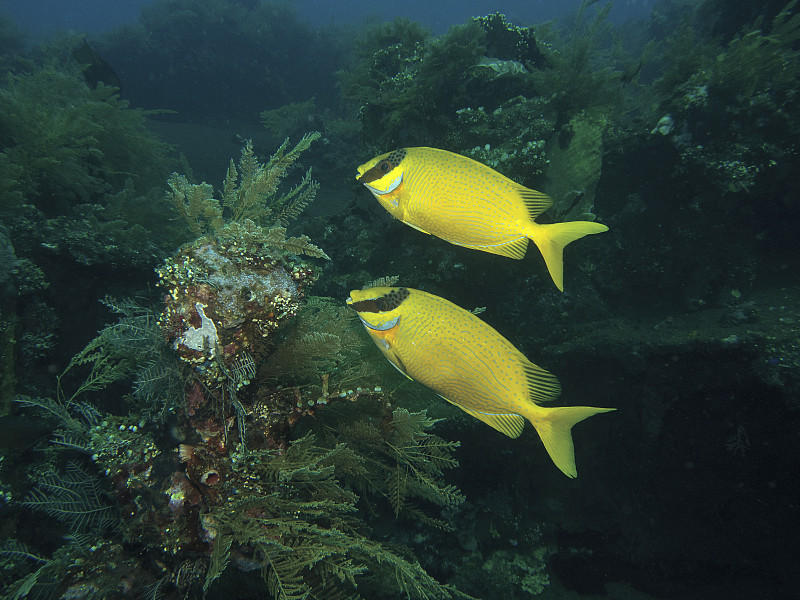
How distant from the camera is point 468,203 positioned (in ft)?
6.15

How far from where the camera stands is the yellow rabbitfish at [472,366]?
1.69 metres

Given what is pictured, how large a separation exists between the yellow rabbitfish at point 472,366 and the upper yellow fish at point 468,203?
477 millimetres

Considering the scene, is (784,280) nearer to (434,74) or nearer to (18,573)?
(434,74)

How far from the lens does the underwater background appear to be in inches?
78.7

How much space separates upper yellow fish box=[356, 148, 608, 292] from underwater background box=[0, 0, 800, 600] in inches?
32.3

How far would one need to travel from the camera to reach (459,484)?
3904 millimetres

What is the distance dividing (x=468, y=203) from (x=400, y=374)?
6.87ft

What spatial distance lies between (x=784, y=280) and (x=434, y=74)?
5629 mm

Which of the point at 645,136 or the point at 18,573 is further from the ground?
the point at 645,136

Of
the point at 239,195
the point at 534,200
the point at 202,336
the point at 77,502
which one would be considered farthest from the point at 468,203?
the point at 77,502

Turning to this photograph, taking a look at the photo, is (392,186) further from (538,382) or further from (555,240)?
(538,382)

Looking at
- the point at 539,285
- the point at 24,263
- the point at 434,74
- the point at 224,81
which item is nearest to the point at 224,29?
the point at 224,81

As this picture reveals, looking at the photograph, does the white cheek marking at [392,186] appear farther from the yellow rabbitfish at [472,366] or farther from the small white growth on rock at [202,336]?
the small white growth on rock at [202,336]

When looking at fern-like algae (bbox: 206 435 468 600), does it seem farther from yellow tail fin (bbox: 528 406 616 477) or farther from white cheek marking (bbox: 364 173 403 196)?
white cheek marking (bbox: 364 173 403 196)
